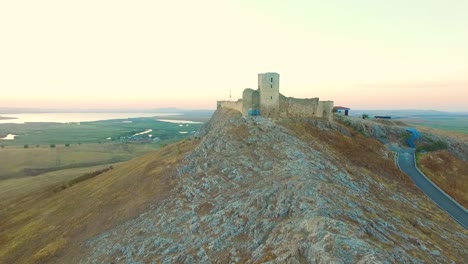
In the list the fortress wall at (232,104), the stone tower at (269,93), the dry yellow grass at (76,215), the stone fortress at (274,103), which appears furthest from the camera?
the fortress wall at (232,104)

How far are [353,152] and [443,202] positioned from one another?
18.3 m

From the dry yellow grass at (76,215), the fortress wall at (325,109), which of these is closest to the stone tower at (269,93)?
the fortress wall at (325,109)

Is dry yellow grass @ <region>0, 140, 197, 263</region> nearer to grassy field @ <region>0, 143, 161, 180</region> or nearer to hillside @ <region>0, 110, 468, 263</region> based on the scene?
hillside @ <region>0, 110, 468, 263</region>

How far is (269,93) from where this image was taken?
76.7m

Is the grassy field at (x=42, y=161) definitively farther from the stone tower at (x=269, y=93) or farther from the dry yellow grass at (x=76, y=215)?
the stone tower at (x=269, y=93)

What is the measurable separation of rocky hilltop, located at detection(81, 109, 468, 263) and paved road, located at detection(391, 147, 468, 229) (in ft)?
9.31

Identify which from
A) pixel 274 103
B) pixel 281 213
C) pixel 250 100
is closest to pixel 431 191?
pixel 274 103

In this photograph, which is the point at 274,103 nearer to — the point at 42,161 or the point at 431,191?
the point at 431,191

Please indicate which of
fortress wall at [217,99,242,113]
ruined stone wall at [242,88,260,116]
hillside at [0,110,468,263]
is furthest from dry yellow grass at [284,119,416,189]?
fortress wall at [217,99,242,113]

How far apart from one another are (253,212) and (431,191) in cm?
4083

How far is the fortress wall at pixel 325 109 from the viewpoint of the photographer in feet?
267

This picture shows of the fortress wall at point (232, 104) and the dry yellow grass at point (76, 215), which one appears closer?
the dry yellow grass at point (76, 215)

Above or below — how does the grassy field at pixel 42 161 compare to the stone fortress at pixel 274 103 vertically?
below

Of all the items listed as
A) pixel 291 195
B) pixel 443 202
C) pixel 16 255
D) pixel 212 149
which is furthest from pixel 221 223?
pixel 443 202
